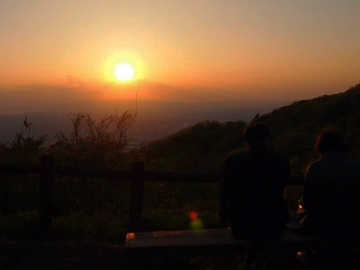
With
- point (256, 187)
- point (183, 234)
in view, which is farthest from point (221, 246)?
point (256, 187)

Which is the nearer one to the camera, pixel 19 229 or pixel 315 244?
pixel 315 244

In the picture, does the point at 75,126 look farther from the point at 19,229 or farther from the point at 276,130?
the point at 276,130

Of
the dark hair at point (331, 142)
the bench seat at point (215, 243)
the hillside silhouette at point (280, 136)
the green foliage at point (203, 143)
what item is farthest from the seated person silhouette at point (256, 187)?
the green foliage at point (203, 143)

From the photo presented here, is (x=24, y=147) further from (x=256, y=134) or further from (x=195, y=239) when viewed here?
(x=256, y=134)

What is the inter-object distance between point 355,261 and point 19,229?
4.88 meters

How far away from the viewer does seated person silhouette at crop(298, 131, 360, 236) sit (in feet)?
14.9

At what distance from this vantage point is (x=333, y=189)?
4.56 m

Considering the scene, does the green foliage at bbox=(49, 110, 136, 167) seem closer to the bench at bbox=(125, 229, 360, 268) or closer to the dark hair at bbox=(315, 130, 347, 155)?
the bench at bbox=(125, 229, 360, 268)

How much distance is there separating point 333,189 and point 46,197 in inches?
174

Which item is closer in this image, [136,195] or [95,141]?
[136,195]

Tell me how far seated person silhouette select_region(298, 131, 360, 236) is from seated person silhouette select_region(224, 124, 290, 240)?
31 cm

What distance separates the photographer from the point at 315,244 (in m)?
4.70

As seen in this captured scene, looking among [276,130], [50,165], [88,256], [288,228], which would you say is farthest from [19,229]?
[276,130]

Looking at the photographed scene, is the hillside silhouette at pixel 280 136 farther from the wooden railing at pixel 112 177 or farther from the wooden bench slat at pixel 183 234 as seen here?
the wooden bench slat at pixel 183 234
